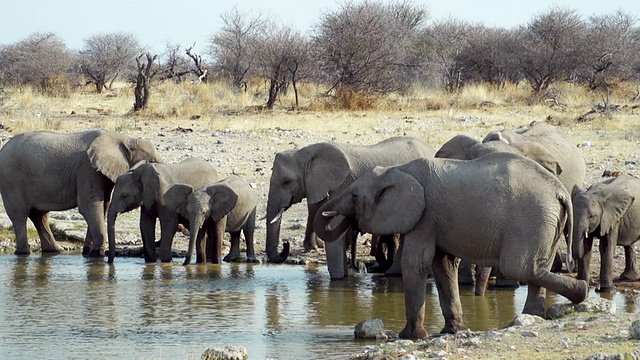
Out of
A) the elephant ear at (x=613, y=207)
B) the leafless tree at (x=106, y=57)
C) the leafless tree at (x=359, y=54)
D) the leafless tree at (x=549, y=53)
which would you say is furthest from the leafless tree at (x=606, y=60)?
the elephant ear at (x=613, y=207)

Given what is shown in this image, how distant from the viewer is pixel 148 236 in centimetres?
1484

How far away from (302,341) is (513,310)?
7.79ft

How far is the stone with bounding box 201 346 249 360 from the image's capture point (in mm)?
8055

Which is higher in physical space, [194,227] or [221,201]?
[221,201]

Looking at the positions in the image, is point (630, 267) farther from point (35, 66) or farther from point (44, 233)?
point (35, 66)

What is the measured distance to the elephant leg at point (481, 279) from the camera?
1141cm

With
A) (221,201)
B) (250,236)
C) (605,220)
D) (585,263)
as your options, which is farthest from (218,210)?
(605,220)

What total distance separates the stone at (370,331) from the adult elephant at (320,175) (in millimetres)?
3470

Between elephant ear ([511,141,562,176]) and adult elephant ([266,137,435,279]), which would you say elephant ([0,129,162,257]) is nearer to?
adult elephant ([266,137,435,279])

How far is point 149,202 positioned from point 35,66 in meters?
27.7

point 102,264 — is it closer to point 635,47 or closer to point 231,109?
point 231,109

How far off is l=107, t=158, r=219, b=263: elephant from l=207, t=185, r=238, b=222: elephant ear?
0.43 meters

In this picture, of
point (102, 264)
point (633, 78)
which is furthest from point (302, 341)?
point (633, 78)

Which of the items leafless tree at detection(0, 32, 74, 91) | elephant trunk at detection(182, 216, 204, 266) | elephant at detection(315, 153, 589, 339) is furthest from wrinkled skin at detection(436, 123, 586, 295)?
leafless tree at detection(0, 32, 74, 91)
